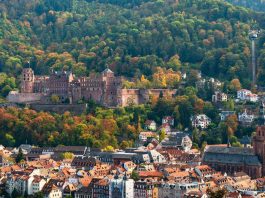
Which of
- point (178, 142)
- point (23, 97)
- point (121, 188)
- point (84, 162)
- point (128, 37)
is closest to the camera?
point (121, 188)

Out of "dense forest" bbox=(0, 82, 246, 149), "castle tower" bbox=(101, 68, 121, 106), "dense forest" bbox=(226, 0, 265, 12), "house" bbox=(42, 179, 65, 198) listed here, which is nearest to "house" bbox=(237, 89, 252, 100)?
"dense forest" bbox=(0, 82, 246, 149)

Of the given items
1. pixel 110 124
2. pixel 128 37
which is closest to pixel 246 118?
pixel 110 124

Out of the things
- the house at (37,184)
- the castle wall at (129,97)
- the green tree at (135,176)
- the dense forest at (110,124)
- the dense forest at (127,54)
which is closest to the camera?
the house at (37,184)

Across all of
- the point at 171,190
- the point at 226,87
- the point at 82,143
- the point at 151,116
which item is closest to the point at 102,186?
the point at 171,190

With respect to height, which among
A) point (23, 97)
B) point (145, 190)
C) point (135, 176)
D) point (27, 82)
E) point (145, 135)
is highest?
point (27, 82)

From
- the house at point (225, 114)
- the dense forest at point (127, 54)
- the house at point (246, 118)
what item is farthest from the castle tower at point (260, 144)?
the house at point (225, 114)

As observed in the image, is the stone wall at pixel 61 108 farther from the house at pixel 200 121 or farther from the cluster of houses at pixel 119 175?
the house at pixel 200 121

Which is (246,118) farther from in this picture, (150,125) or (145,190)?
(145,190)

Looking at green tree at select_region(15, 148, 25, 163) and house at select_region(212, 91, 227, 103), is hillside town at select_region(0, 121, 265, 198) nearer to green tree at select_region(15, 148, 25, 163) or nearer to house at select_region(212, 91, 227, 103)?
green tree at select_region(15, 148, 25, 163)
